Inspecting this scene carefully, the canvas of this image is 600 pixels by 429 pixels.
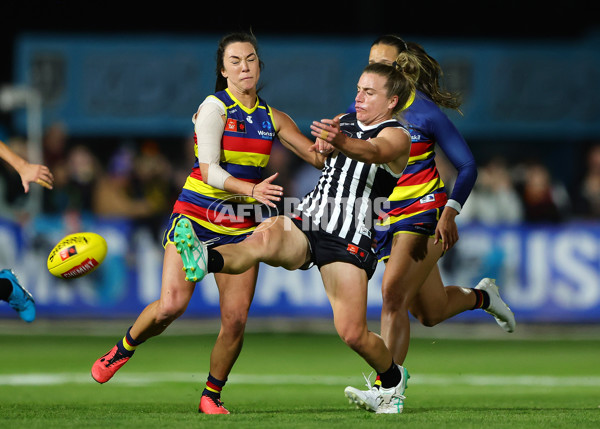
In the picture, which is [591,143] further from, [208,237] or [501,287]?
[208,237]

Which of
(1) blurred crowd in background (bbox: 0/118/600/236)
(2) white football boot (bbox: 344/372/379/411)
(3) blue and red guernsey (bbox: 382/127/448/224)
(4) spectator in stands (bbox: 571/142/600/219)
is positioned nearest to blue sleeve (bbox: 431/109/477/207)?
(3) blue and red guernsey (bbox: 382/127/448/224)

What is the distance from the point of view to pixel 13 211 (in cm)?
1438

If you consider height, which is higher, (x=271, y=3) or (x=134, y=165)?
(x=271, y=3)

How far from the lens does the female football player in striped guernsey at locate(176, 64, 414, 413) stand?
641cm

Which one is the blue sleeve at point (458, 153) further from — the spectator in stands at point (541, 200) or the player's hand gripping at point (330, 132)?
the spectator in stands at point (541, 200)

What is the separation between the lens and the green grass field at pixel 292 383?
644cm

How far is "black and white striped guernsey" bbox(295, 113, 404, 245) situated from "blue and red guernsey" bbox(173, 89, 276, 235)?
41 centimetres

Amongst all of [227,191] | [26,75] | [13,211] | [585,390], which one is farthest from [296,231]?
[26,75]

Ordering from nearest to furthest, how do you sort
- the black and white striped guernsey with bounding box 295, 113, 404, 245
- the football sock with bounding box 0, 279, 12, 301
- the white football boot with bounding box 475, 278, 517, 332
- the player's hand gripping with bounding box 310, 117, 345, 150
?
the player's hand gripping with bounding box 310, 117, 345, 150 → the black and white striped guernsey with bounding box 295, 113, 404, 245 → the football sock with bounding box 0, 279, 12, 301 → the white football boot with bounding box 475, 278, 517, 332

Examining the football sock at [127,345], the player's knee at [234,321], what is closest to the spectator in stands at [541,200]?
the player's knee at [234,321]

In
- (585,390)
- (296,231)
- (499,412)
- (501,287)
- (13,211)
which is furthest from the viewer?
(13,211)

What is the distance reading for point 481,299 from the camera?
816 centimetres

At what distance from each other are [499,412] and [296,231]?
1851mm

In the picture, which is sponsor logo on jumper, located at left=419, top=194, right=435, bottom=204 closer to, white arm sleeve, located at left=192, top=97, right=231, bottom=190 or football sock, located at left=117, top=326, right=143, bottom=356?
white arm sleeve, located at left=192, top=97, right=231, bottom=190
